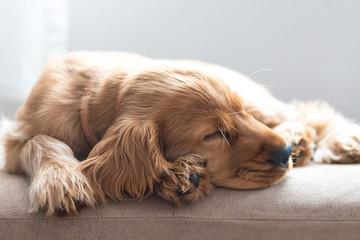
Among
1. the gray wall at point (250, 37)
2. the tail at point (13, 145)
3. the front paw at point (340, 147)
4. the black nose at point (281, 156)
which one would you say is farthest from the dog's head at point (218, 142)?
the gray wall at point (250, 37)

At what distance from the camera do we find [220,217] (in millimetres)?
1770

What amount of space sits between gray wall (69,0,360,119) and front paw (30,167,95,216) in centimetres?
201

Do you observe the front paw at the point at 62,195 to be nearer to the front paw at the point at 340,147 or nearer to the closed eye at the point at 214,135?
the closed eye at the point at 214,135

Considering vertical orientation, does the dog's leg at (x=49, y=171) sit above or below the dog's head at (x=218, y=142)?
below

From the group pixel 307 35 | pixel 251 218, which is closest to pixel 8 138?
pixel 251 218

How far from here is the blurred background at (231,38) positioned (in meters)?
3.35

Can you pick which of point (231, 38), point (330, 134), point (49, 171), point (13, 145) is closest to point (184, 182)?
point (49, 171)

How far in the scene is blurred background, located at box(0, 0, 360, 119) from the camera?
3346mm

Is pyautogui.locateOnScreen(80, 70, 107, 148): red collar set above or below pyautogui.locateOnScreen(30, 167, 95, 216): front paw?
above

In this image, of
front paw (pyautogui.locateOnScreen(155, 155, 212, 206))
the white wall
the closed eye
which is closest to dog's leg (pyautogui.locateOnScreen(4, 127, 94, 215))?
front paw (pyautogui.locateOnScreen(155, 155, 212, 206))

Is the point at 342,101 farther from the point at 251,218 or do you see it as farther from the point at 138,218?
the point at 138,218

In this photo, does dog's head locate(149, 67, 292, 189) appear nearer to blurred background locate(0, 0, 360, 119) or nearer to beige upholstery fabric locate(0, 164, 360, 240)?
beige upholstery fabric locate(0, 164, 360, 240)

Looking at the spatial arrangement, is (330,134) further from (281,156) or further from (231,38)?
(231,38)

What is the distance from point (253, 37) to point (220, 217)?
2089 millimetres
